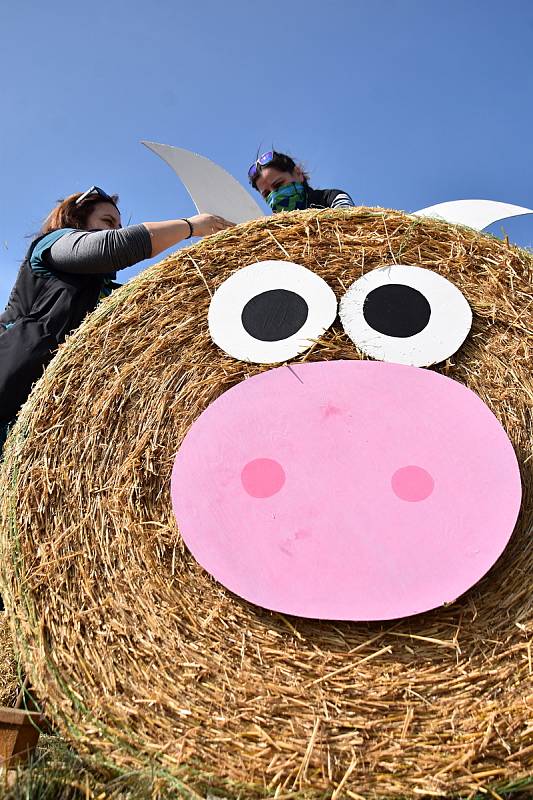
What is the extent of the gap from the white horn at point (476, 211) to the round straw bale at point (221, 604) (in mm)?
341

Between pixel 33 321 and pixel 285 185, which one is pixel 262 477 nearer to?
pixel 33 321

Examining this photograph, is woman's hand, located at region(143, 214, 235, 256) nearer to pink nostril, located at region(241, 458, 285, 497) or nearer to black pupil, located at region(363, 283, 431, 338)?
black pupil, located at region(363, 283, 431, 338)

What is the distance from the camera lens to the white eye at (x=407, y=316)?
1.46 meters

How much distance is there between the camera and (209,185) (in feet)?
6.95

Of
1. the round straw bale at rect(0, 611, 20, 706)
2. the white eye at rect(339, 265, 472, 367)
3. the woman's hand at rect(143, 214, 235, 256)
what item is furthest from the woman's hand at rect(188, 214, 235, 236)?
the round straw bale at rect(0, 611, 20, 706)

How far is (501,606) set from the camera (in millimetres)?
1245

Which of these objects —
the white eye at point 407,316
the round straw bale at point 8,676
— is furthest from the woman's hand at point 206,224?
the round straw bale at point 8,676

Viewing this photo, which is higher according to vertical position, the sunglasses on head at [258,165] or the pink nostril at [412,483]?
the sunglasses on head at [258,165]

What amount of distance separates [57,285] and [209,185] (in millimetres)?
650

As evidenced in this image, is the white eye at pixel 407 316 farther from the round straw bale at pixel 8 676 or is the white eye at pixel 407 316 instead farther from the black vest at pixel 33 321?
the round straw bale at pixel 8 676

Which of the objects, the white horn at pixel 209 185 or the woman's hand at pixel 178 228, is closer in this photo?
the woman's hand at pixel 178 228

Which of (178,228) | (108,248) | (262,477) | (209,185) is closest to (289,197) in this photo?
(209,185)

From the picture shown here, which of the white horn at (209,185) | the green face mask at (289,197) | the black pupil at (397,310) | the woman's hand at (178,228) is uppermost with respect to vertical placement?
the green face mask at (289,197)

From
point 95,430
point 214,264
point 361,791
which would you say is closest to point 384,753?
point 361,791
